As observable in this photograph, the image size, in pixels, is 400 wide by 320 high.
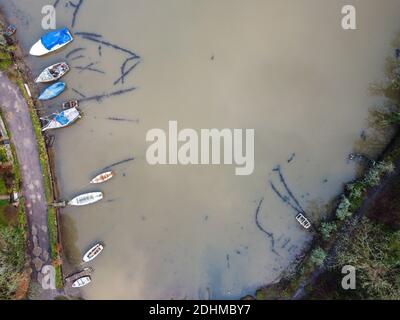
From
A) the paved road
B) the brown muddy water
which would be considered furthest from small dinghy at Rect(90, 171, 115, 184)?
the paved road

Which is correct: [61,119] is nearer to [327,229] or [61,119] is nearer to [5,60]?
[5,60]

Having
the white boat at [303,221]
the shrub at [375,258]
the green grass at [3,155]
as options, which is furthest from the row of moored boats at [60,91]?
the shrub at [375,258]

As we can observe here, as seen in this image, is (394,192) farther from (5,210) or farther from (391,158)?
(5,210)

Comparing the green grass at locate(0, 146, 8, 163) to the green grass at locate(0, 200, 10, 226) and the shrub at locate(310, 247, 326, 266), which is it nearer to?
the green grass at locate(0, 200, 10, 226)

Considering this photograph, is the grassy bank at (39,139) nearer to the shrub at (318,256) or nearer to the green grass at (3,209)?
the green grass at (3,209)

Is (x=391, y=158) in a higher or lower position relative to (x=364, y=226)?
higher
